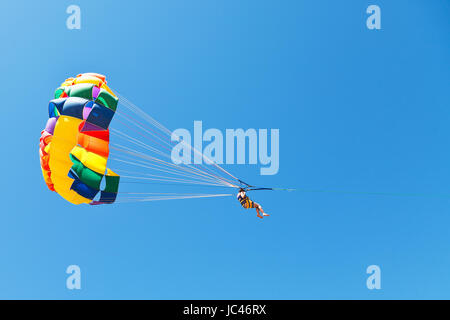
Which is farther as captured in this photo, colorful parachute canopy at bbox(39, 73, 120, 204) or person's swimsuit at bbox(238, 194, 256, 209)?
person's swimsuit at bbox(238, 194, 256, 209)

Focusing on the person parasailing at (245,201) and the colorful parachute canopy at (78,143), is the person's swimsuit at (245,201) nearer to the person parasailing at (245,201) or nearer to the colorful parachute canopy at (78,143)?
the person parasailing at (245,201)

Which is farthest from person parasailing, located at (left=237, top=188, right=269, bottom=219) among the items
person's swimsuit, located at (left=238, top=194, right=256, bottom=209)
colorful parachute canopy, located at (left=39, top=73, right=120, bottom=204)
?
colorful parachute canopy, located at (left=39, top=73, right=120, bottom=204)

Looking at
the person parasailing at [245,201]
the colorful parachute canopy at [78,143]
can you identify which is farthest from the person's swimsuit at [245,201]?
the colorful parachute canopy at [78,143]

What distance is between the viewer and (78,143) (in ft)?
30.6

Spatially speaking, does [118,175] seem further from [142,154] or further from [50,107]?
[50,107]

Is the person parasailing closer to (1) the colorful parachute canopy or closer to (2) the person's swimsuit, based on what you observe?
(2) the person's swimsuit

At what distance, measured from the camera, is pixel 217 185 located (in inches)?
384

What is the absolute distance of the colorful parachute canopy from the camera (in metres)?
9.12

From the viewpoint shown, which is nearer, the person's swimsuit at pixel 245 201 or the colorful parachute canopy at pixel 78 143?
the colorful parachute canopy at pixel 78 143

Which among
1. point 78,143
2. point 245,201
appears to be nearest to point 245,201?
point 245,201

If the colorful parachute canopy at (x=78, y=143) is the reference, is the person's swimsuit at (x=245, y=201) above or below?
below

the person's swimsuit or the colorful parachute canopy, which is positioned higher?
the colorful parachute canopy

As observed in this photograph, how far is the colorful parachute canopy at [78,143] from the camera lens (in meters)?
9.12
